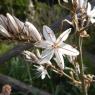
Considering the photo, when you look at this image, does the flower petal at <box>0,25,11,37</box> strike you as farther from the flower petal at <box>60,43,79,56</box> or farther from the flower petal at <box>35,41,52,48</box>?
the flower petal at <box>60,43,79,56</box>

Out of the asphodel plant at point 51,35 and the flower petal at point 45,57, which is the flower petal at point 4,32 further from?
the flower petal at point 45,57

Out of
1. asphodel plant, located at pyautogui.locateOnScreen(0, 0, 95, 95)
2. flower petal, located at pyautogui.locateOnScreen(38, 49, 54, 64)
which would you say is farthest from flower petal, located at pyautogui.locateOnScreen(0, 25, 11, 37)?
flower petal, located at pyautogui.locateOnScreen(38, 49, 54, 64)

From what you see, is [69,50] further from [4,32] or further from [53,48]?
[4,32]

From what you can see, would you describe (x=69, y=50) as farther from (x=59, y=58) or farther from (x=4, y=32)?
(x=4, y=32)

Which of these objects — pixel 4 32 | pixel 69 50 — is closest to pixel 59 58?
pixel 69 50

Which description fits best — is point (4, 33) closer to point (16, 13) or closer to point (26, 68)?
point (26, 68)

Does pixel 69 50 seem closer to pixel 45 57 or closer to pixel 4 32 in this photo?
pixel 45 57

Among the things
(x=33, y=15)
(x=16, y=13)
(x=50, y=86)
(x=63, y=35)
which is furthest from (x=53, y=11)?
(x=63, y=35)

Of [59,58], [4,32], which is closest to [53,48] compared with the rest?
[59,58]
